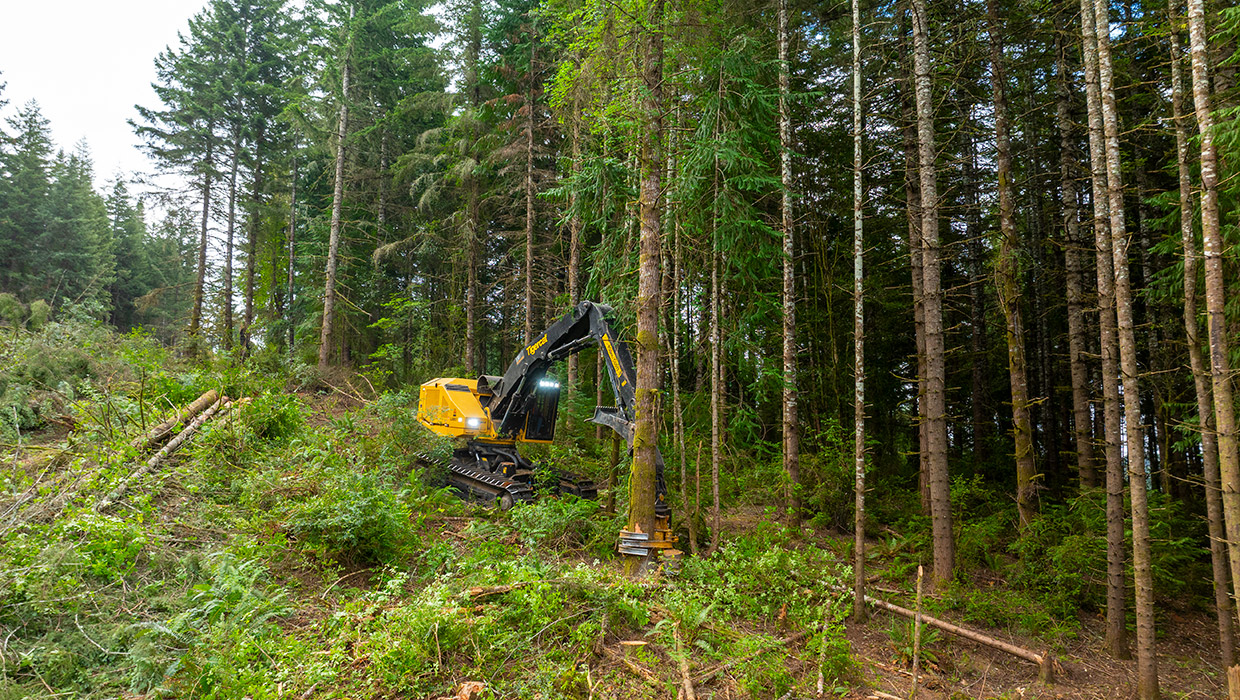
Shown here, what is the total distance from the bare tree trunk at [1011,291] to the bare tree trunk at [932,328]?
112 cm

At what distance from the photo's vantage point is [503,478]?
955cm

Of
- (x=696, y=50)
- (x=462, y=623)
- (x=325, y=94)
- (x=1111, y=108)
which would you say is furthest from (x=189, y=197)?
(x=1111, y=108)

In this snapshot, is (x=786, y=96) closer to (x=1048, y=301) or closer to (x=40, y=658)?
(x=40, y=658)

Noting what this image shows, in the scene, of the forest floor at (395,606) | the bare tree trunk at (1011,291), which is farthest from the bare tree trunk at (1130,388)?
the bare tree trunk at (1011,291)

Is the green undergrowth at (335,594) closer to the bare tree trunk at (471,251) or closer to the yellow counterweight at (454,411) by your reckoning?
the yellow counterweight at (454,411)

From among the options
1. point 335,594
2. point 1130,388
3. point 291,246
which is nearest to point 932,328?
point 1130,388

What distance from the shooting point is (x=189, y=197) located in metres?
21.7

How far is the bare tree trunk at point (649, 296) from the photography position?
22.6 feet

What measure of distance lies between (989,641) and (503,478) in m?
7.21

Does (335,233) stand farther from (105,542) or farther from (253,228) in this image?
(105,542)

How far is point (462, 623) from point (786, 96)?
931 cm

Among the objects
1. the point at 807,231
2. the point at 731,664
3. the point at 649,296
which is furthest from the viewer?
the point at 807,231

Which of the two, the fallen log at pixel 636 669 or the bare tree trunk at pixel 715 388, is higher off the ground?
the bare tree trunk at pixel 715 388

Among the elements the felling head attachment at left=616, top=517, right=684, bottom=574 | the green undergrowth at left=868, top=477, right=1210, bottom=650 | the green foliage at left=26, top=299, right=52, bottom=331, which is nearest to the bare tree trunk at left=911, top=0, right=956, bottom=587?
the green undergrowth at left=868, top=477, right=1210, bottom=650
